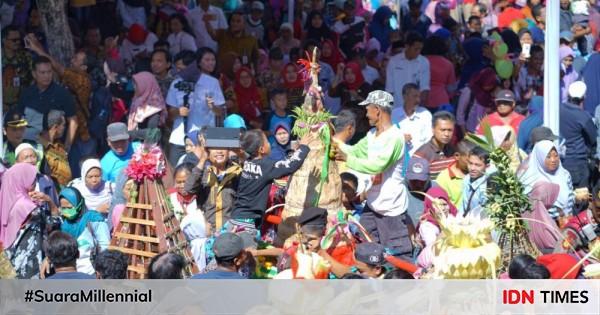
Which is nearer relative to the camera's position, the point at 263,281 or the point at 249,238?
the point at 263,281

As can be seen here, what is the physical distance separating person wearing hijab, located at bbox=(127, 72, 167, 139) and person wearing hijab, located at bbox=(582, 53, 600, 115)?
14.3ft

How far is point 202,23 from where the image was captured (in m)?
18.9

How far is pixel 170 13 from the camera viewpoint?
18891mm

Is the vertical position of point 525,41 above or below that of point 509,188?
above

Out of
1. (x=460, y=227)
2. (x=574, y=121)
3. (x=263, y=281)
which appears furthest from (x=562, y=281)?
(x=574, y=121)

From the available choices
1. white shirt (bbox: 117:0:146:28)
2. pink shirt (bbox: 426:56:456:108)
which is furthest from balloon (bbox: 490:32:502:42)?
white shirt (bbox: 117:0:146:28)

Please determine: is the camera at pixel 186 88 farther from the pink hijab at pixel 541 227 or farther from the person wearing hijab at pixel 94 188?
the pink hijab at pixel 541 227

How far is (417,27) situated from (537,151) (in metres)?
A: 6.85

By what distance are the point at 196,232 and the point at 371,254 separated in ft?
Answer: 7.13

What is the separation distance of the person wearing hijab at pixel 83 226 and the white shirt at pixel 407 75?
17.6 feet

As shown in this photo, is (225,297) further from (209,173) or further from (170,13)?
(170,13)

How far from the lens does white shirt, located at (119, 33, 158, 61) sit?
58.6ft

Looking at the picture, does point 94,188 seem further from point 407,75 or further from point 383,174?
point 407,75

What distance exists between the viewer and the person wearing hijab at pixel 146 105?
15.9 metres
